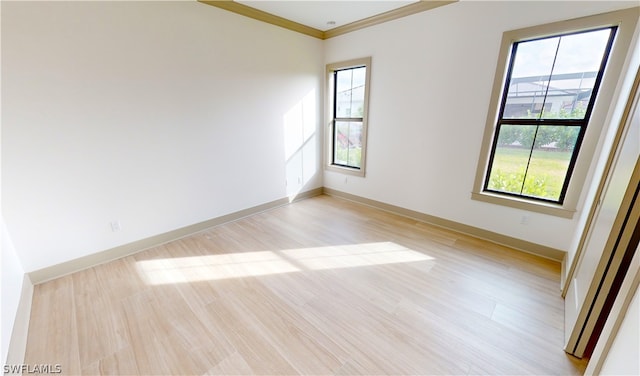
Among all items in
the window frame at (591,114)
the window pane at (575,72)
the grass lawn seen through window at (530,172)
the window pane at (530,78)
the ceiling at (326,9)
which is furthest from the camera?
the ceiling at (326,9)

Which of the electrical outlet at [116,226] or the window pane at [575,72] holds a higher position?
the window pane at [575,72]

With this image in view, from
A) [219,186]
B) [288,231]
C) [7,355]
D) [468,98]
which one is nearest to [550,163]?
[468,98]

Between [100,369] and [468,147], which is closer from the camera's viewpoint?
[100,369]

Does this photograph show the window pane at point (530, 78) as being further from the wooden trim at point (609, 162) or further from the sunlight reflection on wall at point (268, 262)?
the sunlight reflection on wall at point (268, 262)

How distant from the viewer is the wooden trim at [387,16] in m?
2.82

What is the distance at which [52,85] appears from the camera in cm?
203

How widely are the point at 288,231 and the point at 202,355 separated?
5.68 feet

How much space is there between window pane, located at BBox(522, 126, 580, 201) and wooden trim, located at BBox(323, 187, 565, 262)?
0.53 m

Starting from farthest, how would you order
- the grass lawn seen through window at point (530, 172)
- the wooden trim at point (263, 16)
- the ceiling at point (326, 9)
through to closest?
the ceiling at point (326, 9)
the wooden trim at point (263, 16)
the grass lawn seen through window at point (530, 172)

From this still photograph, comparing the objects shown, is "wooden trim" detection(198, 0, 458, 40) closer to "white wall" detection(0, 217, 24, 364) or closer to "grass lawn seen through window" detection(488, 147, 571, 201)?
"grass lawn seen through window" detection(488, 147, 571, 201)

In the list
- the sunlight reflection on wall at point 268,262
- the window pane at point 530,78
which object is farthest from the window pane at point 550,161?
the sunlight reflection on wall at point 268,262

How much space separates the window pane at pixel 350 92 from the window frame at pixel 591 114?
5.73 feet

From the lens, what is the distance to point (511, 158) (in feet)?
8.86

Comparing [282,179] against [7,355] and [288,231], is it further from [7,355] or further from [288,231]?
[7,355]
